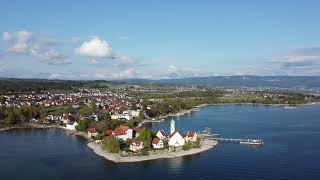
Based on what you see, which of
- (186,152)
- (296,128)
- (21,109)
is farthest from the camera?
(21,109)

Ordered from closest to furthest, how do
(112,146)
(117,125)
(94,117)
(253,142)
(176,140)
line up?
1. (112,146)
2. (176,140)
3. (253,142)
4. (117,125)
5. (94,117)

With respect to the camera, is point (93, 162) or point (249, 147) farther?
point (249, 147)

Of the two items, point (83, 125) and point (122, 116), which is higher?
point (122, 116)

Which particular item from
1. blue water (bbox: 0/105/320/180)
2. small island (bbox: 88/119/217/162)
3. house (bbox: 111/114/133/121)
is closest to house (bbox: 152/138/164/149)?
small island (bbox: 88/119/217/162)

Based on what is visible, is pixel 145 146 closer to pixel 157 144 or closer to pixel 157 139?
pixel 157 144

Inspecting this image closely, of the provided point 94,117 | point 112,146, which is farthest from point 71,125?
point 112,146

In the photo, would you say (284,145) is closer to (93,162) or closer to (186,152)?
(186,152)

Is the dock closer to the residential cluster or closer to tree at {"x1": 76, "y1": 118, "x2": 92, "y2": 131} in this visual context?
the residential cluster

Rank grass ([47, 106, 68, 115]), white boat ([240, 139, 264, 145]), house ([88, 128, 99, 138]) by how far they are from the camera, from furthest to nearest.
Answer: grass ([47, 106, 68, 115])
house ([88, 128, 99, 138])
white boat ([240, 139, 264, 145])

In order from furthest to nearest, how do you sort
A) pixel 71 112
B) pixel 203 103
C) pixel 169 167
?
1. pixel 203 103
2. pixel 71 112
3. pixel 169 167

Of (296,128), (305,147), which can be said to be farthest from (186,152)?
(296,128)
